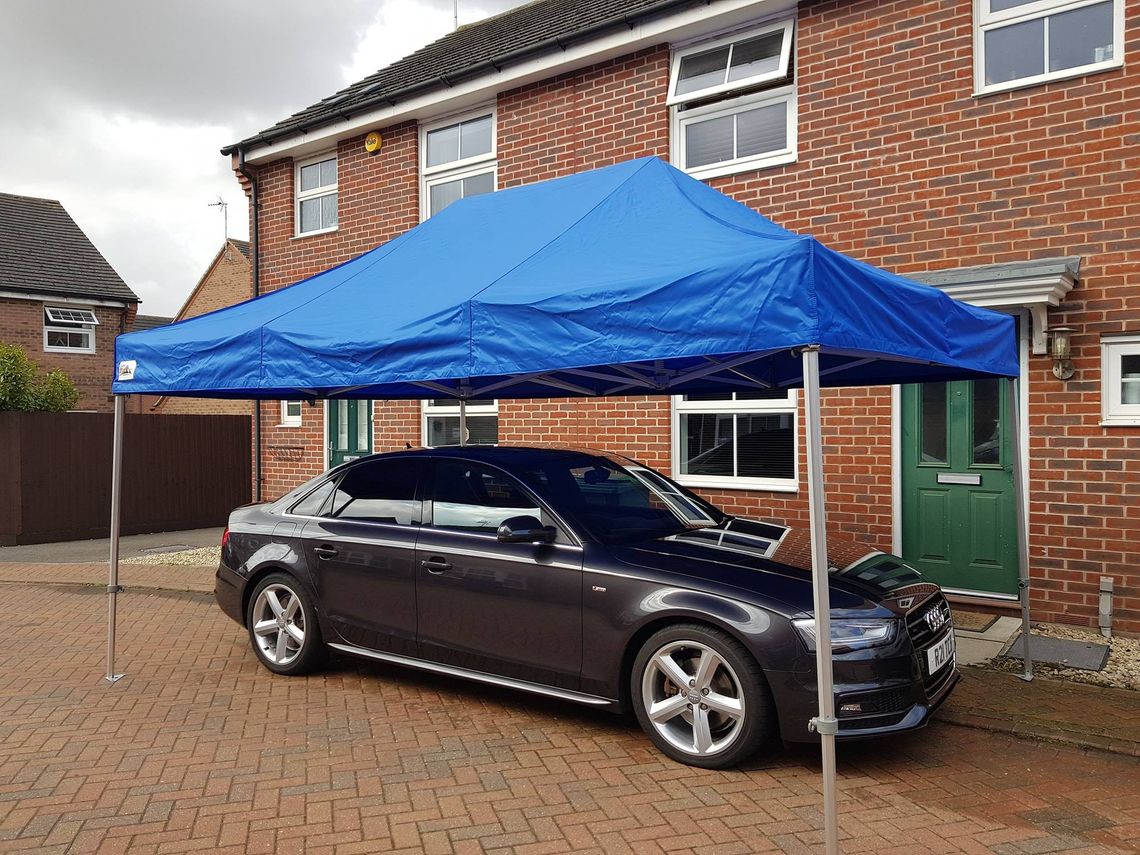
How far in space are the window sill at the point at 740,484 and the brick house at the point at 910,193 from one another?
2 cm

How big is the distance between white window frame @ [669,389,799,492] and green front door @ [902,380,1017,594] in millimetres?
969

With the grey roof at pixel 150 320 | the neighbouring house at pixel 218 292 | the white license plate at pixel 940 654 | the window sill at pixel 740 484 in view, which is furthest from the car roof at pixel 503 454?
the grey roof at pixel 150 320

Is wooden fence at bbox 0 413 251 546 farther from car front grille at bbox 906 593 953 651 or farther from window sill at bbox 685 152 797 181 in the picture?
car front grille at bbox 906 593 953 651

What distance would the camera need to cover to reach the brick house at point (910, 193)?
660cm

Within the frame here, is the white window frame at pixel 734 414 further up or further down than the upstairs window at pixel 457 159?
further down

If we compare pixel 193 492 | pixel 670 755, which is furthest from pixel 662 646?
pixel 193 492

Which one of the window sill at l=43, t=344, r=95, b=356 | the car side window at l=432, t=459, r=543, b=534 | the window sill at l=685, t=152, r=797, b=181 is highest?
the window sill at l=685, t=152, r=797, b=181

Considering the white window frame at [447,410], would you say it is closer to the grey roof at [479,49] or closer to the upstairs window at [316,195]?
the upstairs window at [316,195]

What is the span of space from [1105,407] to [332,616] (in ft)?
18.7

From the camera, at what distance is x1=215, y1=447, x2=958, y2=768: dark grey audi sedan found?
4.00 meters

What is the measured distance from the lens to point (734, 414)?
8500 mm

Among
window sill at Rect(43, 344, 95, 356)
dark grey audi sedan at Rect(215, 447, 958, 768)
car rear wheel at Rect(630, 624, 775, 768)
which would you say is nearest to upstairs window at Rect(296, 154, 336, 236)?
dark grey audi sedan at Rect(215, 447, 958, 768)

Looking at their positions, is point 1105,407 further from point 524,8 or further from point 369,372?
point 524,8

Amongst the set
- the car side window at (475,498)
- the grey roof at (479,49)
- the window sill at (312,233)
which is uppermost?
the grey roof at (479,49)
